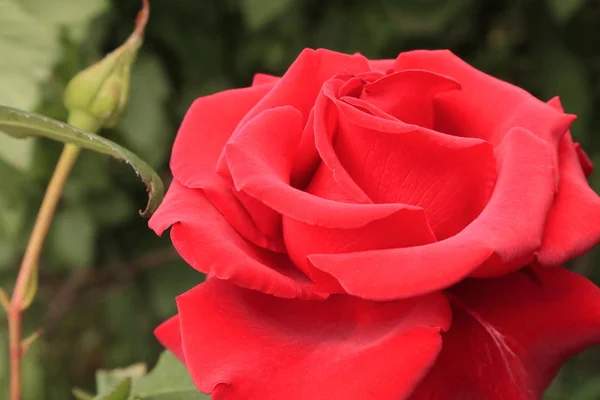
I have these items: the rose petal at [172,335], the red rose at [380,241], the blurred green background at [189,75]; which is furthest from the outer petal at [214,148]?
the blurred green background at [189,75]

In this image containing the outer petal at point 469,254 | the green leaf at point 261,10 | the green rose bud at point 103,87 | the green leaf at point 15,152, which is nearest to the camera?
the outer petal at point 469,254

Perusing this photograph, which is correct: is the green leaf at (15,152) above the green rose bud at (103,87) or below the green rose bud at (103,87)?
below

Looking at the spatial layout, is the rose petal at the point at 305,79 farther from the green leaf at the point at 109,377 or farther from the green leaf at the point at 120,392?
the green leaf at the point at 109,377

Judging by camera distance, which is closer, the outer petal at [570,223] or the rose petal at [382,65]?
the outer petal at [570,223]

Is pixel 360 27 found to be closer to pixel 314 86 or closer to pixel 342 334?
pixel 314 86

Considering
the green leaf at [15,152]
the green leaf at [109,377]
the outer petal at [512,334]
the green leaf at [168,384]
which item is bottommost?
the green leaf at [109,377]

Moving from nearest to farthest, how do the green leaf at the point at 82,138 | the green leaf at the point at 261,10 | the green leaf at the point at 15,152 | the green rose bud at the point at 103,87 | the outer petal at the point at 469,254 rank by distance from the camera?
the outer petal at the point at 469,254, the green leaf at the point at 82,138, the green rose bud at the point at 103,87, the green leaf at the point at 15,152, the green leaf at the point at 261,10

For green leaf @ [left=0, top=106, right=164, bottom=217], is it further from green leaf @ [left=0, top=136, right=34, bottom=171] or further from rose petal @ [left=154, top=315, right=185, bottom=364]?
green leaf @ [left=0, top=136, right=34, bottom=171]

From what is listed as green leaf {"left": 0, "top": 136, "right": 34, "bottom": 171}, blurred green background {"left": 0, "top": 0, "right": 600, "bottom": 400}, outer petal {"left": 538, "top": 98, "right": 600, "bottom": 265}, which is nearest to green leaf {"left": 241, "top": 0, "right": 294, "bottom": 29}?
blurred green background {"left": 0, "top": 0, "right": 600, "bottom": 400}
